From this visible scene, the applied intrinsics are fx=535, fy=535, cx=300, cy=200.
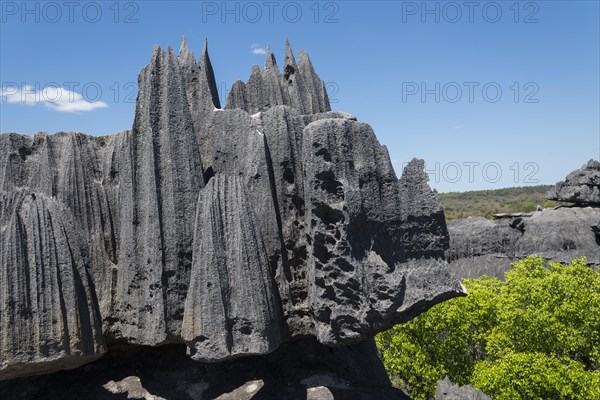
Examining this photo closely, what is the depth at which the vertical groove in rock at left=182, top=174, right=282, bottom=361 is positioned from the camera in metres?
8.40

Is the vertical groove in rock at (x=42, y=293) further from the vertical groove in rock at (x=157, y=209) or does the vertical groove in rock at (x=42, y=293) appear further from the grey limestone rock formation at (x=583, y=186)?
the grey limestone rock formation at (x=583, y=186)

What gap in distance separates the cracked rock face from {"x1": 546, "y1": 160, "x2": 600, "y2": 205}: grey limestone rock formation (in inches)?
1702

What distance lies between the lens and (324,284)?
8.69 metres

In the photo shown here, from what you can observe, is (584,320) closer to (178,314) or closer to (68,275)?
(178,314)

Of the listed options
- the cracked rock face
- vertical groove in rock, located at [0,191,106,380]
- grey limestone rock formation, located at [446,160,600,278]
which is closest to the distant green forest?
grey limestone rock formation, located at [446,160,600,278]

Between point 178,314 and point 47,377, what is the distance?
313cm

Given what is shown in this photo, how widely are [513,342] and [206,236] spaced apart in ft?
42.1

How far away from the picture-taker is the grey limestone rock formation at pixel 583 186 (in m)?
45.9

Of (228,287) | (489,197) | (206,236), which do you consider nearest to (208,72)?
(206,236)

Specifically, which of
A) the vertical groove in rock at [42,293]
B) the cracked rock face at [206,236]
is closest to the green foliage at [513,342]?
the cracked rock face at [206,236]

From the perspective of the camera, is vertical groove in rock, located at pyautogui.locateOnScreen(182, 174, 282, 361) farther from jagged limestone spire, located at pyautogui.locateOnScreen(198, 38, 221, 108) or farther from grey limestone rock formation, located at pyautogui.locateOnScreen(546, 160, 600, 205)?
grey limestone rock formation, located at pyautogui.locateOnScreen(546, 160, 600, 205)

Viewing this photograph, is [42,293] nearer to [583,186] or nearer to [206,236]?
[206,236]

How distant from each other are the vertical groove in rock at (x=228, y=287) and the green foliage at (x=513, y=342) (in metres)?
9.63

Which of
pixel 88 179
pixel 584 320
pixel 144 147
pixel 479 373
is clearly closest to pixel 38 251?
pixel 88 179
